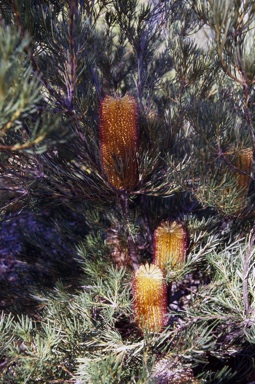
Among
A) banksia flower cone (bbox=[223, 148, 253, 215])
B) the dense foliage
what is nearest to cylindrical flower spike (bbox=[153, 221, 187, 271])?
the dense foliage

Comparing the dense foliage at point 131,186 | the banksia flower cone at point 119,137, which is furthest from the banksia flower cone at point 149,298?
the banksia flower cone at point 119,137

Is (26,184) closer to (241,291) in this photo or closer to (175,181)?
(175,181)

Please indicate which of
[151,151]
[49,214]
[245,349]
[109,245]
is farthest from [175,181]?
[49,214]

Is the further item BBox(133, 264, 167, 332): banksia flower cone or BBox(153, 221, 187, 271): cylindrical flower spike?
BBox(153, 221, 187, 271): cylindrical flower spike

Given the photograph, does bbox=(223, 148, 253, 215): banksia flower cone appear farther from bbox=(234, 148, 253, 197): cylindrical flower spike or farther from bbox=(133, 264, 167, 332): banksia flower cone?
bbox=(133, 264, 167, 332): banksia flower cone

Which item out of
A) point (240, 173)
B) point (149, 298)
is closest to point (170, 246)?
point (149, 298)

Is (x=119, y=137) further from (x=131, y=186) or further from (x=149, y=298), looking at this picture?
(x=149, y=298)

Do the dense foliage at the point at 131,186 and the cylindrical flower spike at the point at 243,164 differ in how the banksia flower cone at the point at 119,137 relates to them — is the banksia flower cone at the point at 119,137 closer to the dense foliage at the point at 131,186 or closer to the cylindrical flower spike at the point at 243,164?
the dense foliage at the point at 131,186
